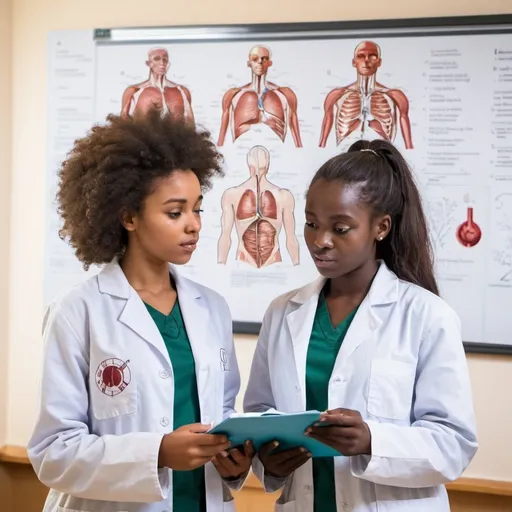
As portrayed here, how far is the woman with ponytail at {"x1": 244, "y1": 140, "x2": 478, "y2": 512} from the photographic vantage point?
4.91ft

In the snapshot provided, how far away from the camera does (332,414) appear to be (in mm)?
1408

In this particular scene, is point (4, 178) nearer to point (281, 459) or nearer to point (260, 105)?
point (260, 105)

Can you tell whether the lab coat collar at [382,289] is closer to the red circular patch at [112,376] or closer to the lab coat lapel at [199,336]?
the lab coat lapel at [199,336]

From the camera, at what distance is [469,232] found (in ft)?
8.15

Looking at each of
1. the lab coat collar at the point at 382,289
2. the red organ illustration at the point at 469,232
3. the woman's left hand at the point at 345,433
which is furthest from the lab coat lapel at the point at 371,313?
the red organ illustration at the point at 469,232

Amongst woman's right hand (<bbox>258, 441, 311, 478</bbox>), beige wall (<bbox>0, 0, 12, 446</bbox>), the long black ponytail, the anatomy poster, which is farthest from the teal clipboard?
beige wall (<bbox>0, 0, 12, 446</bbox>)

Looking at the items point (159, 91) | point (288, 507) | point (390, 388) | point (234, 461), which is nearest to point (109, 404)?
point (234, 461)

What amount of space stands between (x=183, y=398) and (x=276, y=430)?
0.26m

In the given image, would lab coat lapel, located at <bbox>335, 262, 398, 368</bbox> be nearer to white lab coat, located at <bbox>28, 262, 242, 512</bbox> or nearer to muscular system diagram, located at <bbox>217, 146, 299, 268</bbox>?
white lab coat, located at <bbox>28, 262, 242, 512</bbox>

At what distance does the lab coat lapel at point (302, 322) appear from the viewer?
162 centimetres

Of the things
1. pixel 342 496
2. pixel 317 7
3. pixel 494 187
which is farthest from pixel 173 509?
pixel 317 7

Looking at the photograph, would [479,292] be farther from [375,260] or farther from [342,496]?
[342,496]

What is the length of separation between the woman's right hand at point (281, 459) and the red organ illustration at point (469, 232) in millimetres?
1170

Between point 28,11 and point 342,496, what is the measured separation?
2.15 meters
